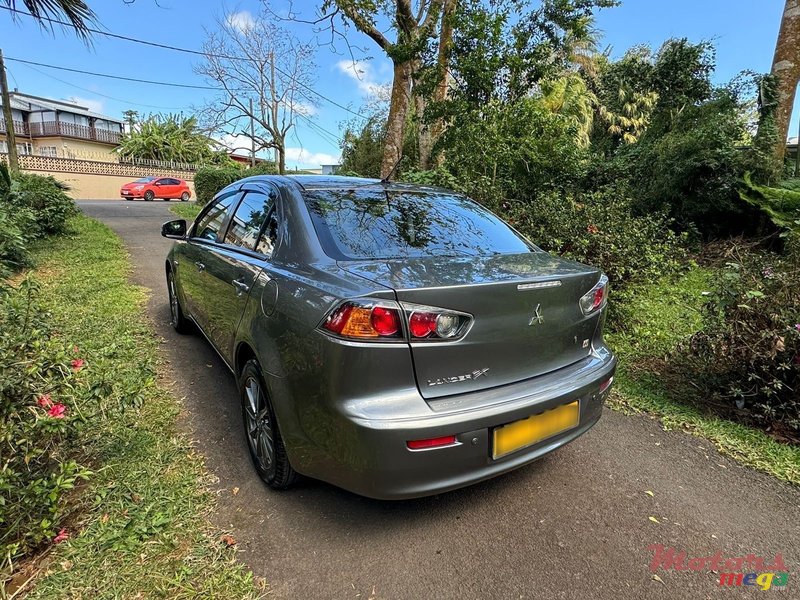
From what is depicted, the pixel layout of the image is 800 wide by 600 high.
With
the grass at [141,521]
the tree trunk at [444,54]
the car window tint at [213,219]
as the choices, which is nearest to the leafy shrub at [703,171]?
the tree trunk at [444,54]

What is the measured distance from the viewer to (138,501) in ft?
7.26

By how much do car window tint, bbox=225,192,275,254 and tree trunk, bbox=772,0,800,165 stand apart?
813cm

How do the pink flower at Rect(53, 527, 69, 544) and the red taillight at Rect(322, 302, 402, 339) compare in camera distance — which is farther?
the pink flower at Rect(53, 527, 69, 544)

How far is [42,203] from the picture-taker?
29.0 feet

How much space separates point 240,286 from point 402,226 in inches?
36.9

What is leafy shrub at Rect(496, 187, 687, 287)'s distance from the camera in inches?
178

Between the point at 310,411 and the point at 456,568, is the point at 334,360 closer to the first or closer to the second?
the point at 310,411

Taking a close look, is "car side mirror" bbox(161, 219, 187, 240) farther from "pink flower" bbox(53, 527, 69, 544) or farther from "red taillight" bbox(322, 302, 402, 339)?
"red taillight" bbox(322, 302, 402, 339)

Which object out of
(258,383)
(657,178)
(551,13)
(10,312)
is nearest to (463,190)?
(551,13)

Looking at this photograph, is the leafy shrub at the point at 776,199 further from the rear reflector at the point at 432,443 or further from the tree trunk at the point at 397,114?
the rear reflector at the point at 432,443

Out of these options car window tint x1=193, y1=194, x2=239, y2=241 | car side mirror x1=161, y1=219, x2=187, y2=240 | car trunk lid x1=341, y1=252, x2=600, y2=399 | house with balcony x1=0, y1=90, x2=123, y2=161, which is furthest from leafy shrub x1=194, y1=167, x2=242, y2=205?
house with balcony x1=0, y1=90, x2=123, y2=161

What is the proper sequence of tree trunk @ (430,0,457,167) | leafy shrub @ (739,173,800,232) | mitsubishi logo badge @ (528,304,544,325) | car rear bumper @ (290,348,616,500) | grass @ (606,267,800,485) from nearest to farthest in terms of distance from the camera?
1. car rear bumper @ (290,348,616,500)
2. mitsubishi logo badge @ (528,304,544,325)
3. grass @ (606,267,800,485)
4. leafy shrub @ (739,173,800,232)
5. tree trunk @ (430,0,457,167)

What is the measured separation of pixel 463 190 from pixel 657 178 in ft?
13.2

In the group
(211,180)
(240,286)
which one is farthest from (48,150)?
(240,286)
